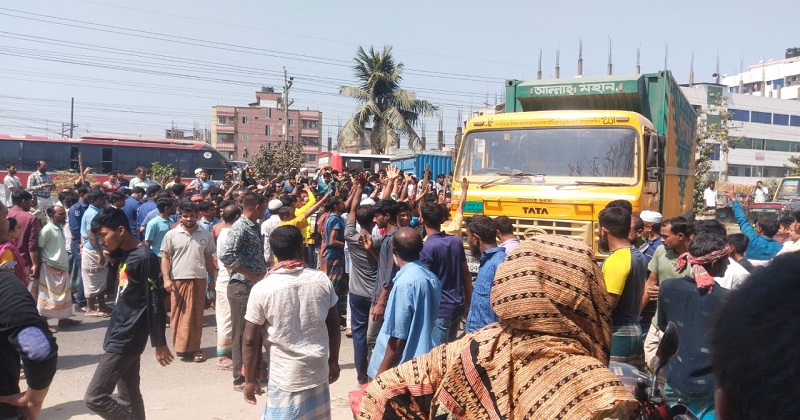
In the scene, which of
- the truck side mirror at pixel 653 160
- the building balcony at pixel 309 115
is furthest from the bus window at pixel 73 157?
the building balcony at pixel 309 115

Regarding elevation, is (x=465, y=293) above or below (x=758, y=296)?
below

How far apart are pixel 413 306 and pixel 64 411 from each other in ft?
12.7

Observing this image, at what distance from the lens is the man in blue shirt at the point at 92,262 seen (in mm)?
9508

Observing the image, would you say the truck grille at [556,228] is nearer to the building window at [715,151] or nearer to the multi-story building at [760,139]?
the building window at [715,151]

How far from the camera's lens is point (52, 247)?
27.9 feet

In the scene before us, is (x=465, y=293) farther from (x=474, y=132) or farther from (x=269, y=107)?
(x=269, y=107)

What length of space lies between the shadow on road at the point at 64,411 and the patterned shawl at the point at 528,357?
4843 mm

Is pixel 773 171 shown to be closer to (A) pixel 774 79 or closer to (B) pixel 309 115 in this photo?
(A) pixel 774 79

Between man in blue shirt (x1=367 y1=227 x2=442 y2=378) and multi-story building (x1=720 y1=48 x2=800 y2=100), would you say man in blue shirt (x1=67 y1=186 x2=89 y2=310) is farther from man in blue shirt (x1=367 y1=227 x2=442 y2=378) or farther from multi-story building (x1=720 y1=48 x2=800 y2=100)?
multi-story building (x1=720 y1=48 x2=800 y2=100)

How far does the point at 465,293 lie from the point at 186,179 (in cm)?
2590

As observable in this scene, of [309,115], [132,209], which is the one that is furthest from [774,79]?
[132,209]

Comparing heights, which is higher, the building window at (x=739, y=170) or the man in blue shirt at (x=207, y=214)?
the building window at (x=739, y=170)

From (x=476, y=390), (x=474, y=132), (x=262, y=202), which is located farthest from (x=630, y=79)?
(x=476, y=390)

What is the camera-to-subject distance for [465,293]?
6.00 meters
